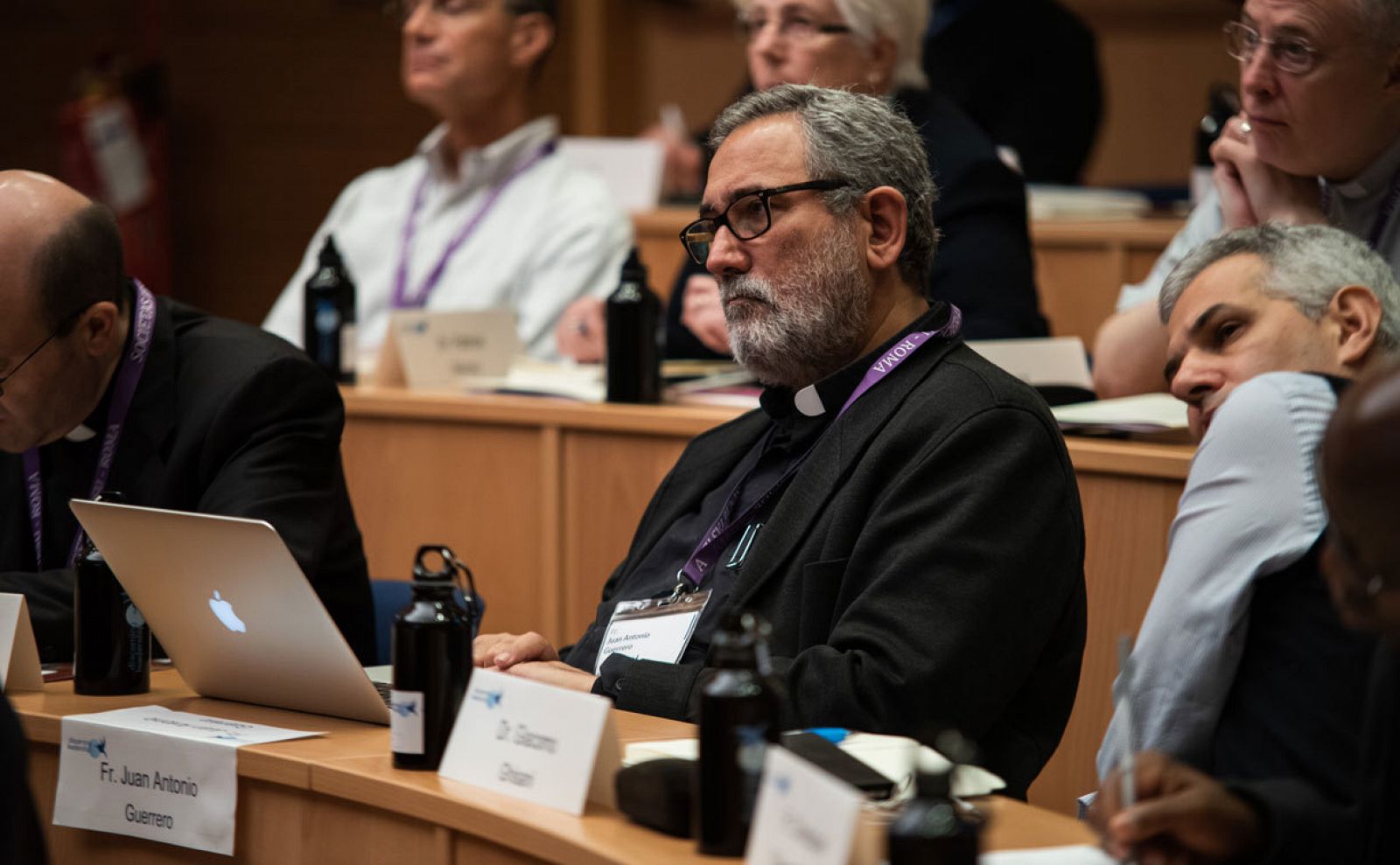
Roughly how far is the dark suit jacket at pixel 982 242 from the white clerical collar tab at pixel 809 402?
1.27 metres

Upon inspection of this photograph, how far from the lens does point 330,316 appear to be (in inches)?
161

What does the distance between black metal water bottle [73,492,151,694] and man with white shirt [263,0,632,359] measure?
2449 millimetres

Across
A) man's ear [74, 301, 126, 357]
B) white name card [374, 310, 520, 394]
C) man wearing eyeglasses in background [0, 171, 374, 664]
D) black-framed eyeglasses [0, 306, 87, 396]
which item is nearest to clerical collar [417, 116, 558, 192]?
white name card [374, 310, 520, 394]

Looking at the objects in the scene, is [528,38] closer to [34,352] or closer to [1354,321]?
[34,352]

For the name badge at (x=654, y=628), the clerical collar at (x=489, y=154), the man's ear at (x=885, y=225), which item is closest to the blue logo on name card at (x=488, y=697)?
the name badge at (x=654, y=628)

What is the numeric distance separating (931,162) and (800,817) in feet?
7.39

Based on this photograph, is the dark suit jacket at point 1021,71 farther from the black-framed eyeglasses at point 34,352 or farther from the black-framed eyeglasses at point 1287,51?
the black-framed eyeglasses at point 34,352

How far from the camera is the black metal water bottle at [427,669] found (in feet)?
6.23

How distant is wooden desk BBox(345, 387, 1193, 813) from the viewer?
11.7 feet

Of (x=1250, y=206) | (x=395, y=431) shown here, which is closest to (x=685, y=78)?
(x=395, y=431)

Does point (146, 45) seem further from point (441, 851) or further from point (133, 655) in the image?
point (441, 851)

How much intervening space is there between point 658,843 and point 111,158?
6.30 m

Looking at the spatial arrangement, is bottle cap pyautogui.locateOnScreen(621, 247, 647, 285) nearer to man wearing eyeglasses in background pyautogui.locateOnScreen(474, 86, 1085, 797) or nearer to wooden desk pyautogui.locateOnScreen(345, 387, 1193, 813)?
wooden desk pyautogui.locateOnScreen(345, 387, 1193, 813)

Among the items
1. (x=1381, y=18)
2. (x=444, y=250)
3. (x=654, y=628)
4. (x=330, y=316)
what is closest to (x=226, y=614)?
(x=654, y=628)
